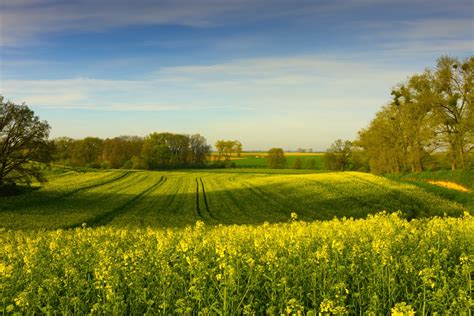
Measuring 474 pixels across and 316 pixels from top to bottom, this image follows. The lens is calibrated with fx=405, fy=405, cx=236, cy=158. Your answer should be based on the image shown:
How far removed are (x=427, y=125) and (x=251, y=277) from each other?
2488 inches

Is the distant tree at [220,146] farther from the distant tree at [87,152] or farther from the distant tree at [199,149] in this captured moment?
the distant tree at [87,152]

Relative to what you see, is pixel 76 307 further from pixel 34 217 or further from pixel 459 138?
pixel 459 138

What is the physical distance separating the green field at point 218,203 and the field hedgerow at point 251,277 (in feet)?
72.3

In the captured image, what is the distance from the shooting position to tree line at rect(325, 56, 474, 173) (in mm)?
60000

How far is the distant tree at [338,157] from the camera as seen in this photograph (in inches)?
4806

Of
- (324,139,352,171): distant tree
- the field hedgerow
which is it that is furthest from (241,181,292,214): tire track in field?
(324,139,352,171): distant tree

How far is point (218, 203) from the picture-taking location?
45.4 meters

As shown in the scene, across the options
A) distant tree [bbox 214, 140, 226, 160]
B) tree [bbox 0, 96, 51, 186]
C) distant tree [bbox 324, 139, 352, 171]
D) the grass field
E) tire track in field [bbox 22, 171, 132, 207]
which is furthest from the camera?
distant tree [bbox 214, 140, 226, 160]

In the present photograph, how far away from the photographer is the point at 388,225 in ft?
36.9

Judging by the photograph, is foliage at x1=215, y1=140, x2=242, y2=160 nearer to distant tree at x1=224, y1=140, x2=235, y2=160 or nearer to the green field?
distant tree at x1=224, y1=140, x2=235, y2=160

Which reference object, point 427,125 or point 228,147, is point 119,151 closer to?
point 228,147

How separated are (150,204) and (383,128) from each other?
4903cm

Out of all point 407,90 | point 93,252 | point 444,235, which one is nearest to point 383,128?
point 407,90

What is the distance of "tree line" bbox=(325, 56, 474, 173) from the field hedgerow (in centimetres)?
5504
